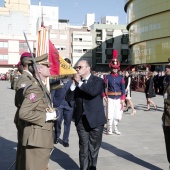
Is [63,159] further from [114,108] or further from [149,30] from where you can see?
[149,30]

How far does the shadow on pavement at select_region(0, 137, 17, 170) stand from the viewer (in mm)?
5469

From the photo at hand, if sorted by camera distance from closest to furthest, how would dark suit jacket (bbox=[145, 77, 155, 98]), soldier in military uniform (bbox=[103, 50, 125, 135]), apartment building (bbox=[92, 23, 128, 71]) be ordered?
soldier in military uniform (bbox=[103, 50, 125, 135]) → dark suit jacket (bbox=[145, 77, 155, 98]) → apartment building (bbox=[92, 23, 128, 71])

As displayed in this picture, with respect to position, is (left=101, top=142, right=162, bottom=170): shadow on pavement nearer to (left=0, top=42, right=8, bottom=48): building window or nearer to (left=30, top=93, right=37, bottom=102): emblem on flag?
(left=30, top=93, right=37, bottom=102): emblem on flag

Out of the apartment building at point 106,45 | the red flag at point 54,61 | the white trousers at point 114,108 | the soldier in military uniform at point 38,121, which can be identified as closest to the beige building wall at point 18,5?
the apartment building at point 106,45

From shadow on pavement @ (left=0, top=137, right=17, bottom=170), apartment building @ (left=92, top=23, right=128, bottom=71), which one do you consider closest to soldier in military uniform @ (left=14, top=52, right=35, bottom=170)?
shadow on pavement @ (left=0, top=137, right=17, bottom=170)

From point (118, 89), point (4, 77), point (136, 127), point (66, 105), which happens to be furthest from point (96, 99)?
point (4, 77)

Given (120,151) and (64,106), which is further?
(64,106)

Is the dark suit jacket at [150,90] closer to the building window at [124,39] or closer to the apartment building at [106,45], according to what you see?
the apartment building at [106,45]

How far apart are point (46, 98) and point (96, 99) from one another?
137cm

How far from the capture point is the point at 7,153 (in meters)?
6.15

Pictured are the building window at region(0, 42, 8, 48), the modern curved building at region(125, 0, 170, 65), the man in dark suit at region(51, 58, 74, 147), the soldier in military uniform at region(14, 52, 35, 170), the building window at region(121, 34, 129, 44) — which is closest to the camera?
the soldier in military uniform at region(14, 52, 35, 170)

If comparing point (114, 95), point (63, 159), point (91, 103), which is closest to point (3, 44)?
point (114, 95)

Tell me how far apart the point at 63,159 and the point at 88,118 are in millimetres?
1531

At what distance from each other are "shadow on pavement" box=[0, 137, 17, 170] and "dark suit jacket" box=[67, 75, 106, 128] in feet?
→ 5.29
